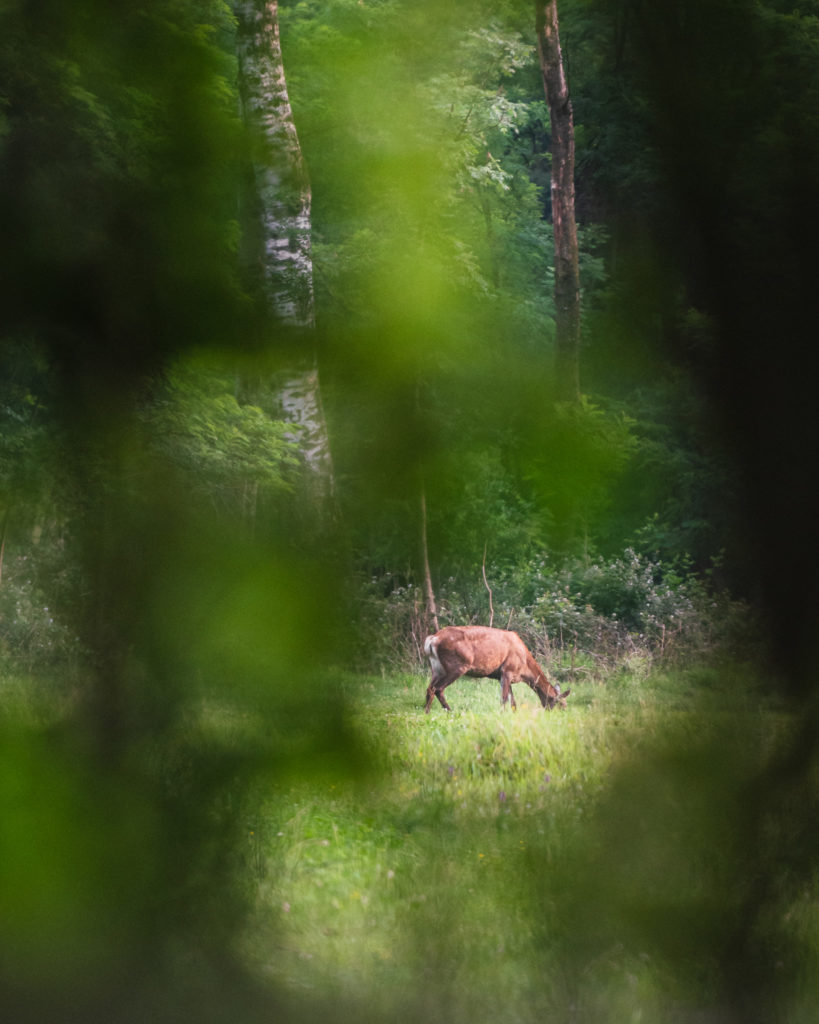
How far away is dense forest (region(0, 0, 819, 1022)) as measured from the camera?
2.88 m

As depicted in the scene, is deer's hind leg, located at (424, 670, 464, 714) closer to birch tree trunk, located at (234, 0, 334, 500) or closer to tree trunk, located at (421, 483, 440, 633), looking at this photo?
tree trunk, located at (421, 483, 440, 633)

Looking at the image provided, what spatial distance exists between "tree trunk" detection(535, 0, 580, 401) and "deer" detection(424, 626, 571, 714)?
647mm

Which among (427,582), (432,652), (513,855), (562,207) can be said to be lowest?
(513,855)

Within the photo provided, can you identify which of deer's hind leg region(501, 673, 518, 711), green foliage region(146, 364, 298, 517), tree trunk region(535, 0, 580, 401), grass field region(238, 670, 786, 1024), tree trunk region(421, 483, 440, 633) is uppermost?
tree trunk region(535, 0, 580, 401)

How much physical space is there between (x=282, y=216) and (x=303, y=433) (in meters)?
0.55

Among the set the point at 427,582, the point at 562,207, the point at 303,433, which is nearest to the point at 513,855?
the point at 427,582

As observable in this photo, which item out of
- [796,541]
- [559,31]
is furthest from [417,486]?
[559,31]

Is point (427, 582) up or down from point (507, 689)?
up

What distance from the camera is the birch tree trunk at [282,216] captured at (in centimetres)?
287

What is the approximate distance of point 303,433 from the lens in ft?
9.51

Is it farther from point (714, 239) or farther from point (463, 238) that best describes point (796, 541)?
point (463, 238)

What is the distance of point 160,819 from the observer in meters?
2.90

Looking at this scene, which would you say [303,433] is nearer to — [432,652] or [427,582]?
[427,582]

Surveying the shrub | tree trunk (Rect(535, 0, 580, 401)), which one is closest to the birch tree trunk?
the shrub
